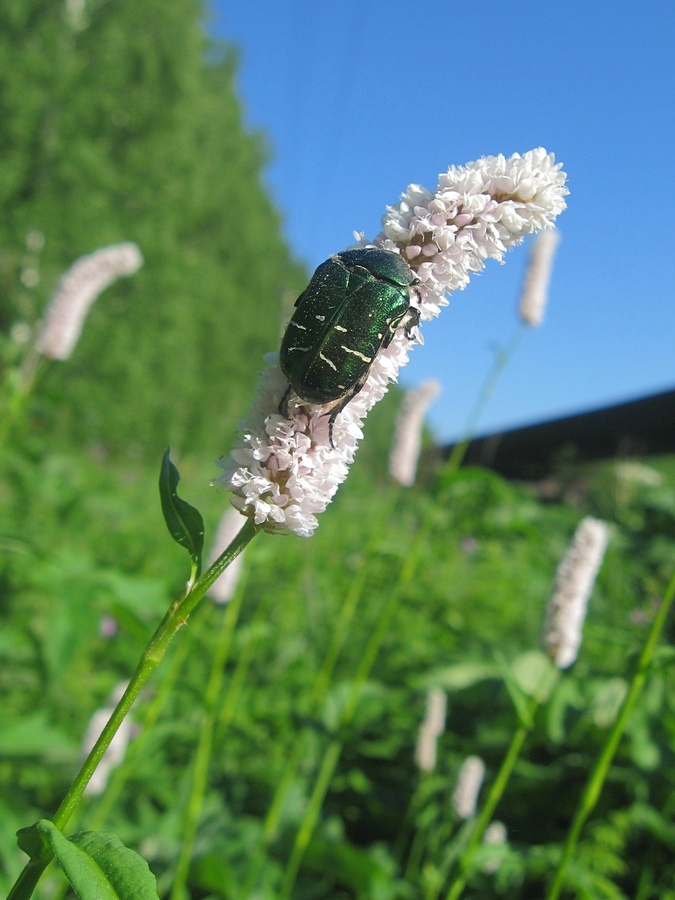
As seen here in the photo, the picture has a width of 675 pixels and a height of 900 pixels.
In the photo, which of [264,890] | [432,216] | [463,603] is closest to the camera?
[432,216]

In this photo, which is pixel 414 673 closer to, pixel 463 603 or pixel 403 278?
pixel 463 603

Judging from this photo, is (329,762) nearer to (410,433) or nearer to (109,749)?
(109,749)

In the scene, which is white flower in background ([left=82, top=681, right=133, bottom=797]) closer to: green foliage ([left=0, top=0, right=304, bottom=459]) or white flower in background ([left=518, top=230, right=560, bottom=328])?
white flower in background ([left=518, top=230, right=560, bottom=328])

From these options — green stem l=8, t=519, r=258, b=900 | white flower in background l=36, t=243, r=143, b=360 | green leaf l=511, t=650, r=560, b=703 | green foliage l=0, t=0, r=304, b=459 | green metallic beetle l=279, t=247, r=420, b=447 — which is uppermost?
green foliage l=0, t=0, r=304, b=459

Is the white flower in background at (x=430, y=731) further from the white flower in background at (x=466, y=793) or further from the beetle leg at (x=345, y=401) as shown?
the beetle leg at (x=345, y=401)

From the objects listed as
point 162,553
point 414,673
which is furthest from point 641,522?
point 162,553

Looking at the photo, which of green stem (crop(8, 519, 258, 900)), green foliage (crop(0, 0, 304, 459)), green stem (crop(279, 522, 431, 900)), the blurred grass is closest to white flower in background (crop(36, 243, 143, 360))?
the blurred grass
